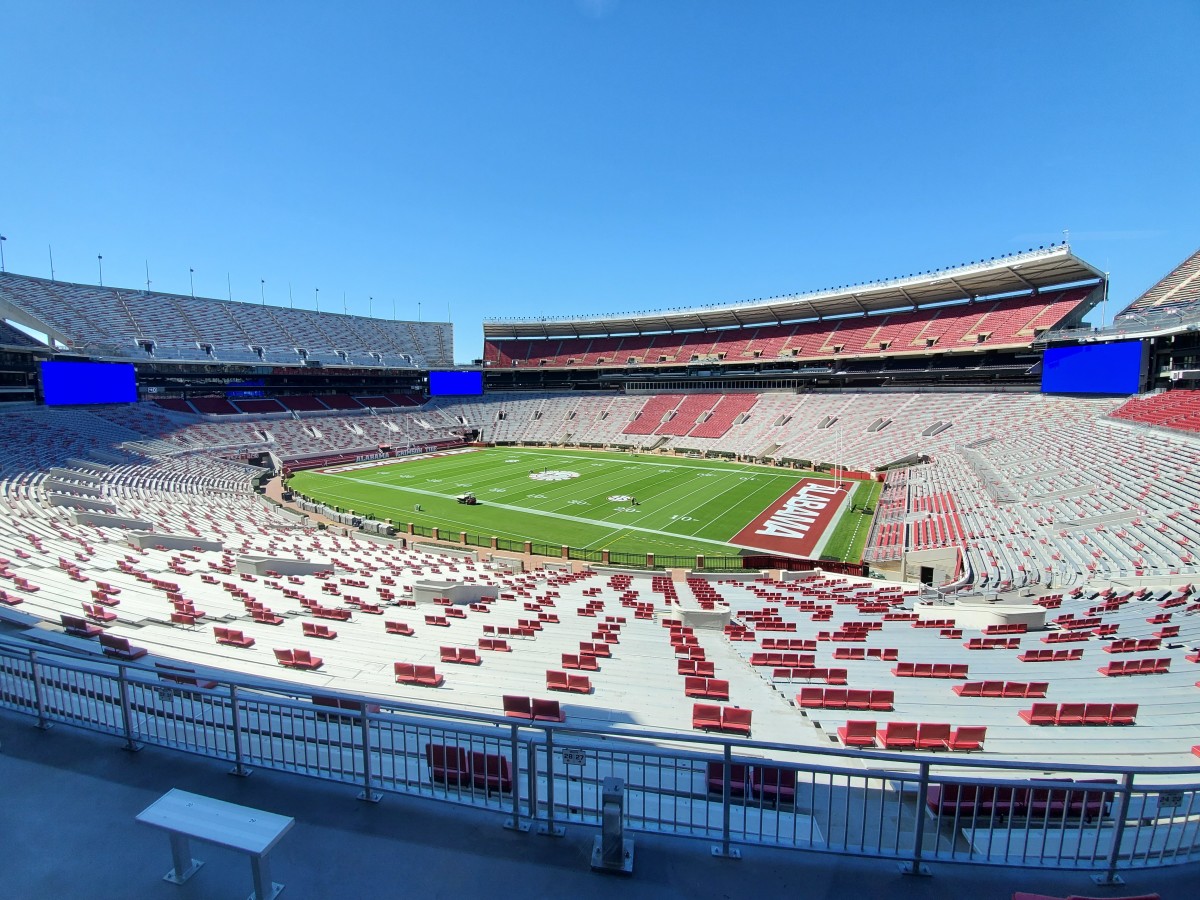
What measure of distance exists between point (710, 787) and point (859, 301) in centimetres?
6575

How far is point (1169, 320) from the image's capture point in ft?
117

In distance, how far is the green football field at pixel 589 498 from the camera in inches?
1215

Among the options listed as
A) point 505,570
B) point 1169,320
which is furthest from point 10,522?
point 1169,320

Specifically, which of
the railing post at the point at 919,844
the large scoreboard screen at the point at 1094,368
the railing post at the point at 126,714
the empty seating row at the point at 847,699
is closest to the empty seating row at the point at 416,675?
the railing post at the point at 126,714

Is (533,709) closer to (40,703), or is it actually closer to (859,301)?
(40,703)

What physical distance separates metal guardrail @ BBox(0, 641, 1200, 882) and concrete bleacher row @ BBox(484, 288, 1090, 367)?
180 feet

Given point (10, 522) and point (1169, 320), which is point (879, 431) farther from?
point (10, 522)

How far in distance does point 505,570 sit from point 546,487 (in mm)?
18312

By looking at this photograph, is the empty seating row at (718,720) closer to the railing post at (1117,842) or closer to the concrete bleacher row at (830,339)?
the railing post at (1117,842)

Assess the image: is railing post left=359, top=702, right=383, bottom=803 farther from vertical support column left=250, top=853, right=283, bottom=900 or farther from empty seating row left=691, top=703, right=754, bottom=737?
empty seating row left=691, top=703, right=754, bottom=737

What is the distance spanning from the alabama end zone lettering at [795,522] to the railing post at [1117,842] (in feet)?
80.4

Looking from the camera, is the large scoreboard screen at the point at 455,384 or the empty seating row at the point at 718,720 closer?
the empty seating row at the point at 718,720

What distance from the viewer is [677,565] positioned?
26500 millimetres

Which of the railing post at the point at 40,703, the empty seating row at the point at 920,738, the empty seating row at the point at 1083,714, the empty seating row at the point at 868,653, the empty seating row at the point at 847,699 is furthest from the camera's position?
the empty seating row at the point at 868,653
